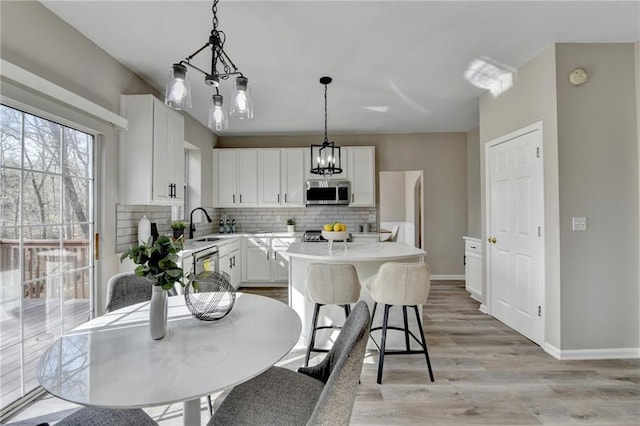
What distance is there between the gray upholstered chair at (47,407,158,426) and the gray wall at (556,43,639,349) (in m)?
3.05

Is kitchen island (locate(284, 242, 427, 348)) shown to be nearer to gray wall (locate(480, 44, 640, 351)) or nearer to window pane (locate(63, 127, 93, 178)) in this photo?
gray wall (locate(480, 44, 640, 351))

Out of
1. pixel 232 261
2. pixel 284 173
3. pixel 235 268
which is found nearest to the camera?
pixel 232 261

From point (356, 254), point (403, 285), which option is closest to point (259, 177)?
point (356, 254)

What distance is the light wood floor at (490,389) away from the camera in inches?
72.1

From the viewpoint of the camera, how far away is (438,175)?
531cm

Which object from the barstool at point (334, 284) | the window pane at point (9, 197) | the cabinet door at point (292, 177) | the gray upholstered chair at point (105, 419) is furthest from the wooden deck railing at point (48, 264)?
the cabinet door at point (292, 177)

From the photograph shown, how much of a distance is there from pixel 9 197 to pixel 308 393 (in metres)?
2.10

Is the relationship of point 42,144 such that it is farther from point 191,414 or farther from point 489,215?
point 489,215

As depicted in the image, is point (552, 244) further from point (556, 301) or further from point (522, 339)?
point (522, 339)

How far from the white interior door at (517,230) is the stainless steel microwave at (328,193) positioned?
86.5 inches

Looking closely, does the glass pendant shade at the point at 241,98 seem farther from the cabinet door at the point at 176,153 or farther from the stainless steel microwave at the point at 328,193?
the stainless steel microwave at the point at 328,193

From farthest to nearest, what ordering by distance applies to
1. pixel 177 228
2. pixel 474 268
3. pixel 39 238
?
pixel 474 268 < pixel 177 228 < pixel 39 238

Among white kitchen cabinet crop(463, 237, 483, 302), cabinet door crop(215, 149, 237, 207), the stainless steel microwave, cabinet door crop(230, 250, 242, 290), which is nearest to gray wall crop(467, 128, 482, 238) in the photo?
white kitchen cabinet crop(463, 237, 483, 302)

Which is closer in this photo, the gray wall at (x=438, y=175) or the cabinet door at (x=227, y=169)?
the cabinet door at (x=227, y=169)
